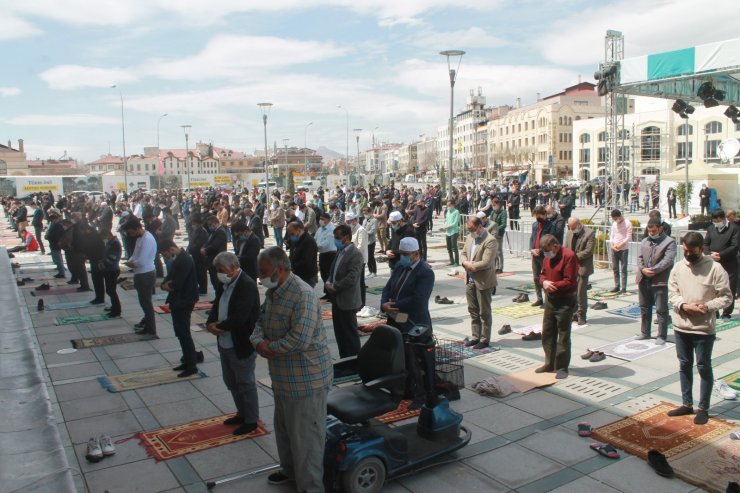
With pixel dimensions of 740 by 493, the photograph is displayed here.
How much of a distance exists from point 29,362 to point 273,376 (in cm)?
220

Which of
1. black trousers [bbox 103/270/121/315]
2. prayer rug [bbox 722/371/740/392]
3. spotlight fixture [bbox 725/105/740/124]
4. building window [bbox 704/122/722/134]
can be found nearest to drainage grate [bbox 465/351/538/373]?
prayer rug [bbox 722/371/740/392]

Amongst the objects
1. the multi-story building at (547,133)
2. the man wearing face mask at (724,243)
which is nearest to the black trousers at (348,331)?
the man wearing face mask at (724,243)

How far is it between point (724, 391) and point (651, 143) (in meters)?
65.8

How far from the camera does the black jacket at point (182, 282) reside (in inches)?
280

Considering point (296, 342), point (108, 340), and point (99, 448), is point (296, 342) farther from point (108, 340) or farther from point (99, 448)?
point (108, 340)

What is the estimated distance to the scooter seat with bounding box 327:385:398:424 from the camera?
447cm

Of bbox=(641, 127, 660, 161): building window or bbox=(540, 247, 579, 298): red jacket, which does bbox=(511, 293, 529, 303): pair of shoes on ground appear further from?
bbox=(641, 127, 660, 161): building window

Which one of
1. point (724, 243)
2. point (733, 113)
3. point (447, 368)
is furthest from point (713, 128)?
point (447, 368)

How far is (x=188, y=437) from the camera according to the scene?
557 centimetres

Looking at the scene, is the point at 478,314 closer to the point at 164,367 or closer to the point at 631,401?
the point at 631,401

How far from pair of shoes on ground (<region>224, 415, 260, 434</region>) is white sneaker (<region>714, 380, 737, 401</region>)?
4713 millimetres

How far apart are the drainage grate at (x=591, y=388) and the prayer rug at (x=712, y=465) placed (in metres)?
1.30

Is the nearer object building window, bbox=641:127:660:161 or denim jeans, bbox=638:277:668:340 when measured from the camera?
denim jeans, bbox=638:277:668:340

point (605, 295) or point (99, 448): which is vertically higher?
point (605, 295)
